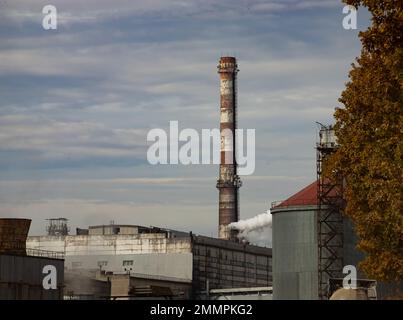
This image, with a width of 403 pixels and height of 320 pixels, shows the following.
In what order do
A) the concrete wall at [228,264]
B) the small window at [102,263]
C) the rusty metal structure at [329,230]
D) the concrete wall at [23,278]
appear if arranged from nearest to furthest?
the concrete wall at [23,278], the rusty metal structure at [329,230], the concrete wall at [228,264], the small window at [102,263]

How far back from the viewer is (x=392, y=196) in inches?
1196

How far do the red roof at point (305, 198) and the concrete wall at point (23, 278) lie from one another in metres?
17.0

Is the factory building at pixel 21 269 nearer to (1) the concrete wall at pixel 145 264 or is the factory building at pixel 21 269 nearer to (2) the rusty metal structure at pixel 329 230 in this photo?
(2) the rusty metal structure at pixel 329 230

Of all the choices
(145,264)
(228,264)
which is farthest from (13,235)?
(228,264)

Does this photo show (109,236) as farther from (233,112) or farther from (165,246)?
(233,112)

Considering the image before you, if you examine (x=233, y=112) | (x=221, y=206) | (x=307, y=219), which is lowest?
(x=307, y=219)

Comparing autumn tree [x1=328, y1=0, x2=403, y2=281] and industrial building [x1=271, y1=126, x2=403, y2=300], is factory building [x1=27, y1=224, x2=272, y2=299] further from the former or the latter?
autumn tree [x1=328, y1=0, x2=403, y2=281]

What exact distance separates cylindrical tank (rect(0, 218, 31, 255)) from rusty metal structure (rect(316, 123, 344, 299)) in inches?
768

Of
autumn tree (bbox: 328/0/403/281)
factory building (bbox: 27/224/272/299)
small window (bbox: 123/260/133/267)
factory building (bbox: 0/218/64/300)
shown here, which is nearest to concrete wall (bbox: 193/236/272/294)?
factory building (bbox: 27/224/272/299)

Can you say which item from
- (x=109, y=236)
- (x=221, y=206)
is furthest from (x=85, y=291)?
(x=221, y=206)

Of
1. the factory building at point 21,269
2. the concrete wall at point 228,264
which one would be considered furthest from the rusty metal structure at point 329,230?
the concrete wall at point 228,264

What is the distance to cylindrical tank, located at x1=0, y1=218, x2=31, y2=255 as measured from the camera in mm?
59156

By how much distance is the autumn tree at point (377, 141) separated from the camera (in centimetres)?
3050
